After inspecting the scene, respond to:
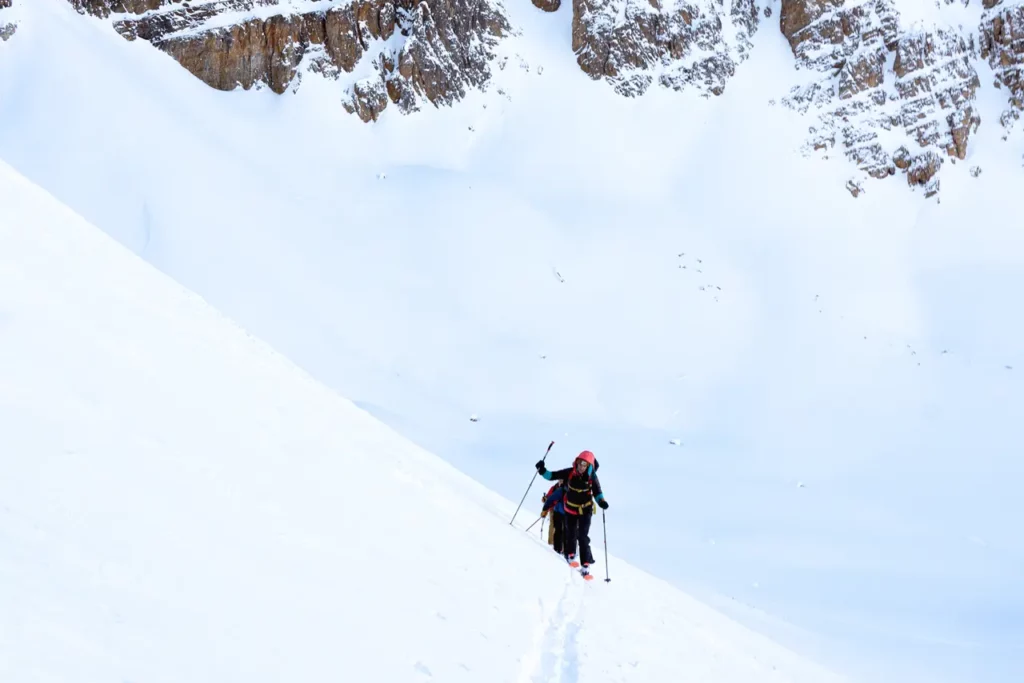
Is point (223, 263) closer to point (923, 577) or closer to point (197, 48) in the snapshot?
point (197, 48)

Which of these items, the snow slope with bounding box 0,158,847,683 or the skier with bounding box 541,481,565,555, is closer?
the snow slope with bounding box 0,158,847,683

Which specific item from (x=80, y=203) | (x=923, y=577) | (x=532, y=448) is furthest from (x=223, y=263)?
(x=923, y=577)

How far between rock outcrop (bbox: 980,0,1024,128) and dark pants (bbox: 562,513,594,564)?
93.4 feet

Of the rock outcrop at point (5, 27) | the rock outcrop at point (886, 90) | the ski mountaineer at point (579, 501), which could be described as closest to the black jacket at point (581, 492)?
the ski mountaineer at point (579, 501)

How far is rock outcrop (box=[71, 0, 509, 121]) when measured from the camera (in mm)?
28344

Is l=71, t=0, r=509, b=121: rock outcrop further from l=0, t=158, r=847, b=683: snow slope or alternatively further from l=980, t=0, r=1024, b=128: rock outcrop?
l=0, t=158, r=847, b=683: snow slope

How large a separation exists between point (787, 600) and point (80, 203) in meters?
21.2

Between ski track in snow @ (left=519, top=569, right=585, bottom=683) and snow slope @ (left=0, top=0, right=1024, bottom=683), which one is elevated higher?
snow slope @ (left=0, top=0, right=1024, bottom=683)

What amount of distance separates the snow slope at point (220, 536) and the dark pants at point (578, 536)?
0.46 metres

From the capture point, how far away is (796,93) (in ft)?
96.5

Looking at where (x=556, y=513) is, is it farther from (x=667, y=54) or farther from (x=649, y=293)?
(x=667, y=54)

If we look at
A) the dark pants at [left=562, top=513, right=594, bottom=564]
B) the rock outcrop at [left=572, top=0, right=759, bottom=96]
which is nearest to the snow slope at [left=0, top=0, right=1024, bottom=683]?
the rock outcrop at [left=572, top=0, right=759, bottom=96]

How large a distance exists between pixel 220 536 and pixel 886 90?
31.8 metres

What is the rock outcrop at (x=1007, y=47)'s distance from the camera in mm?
27734
